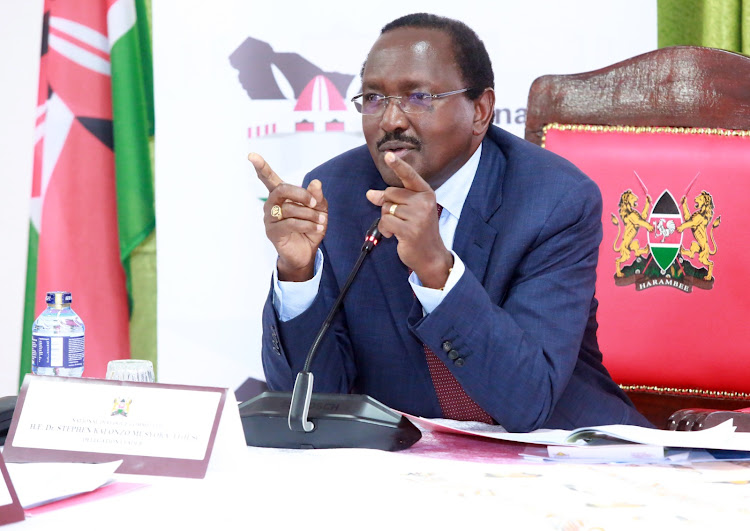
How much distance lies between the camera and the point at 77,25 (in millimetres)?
2809

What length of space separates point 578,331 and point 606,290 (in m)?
0.44

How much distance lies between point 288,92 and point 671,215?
120cm

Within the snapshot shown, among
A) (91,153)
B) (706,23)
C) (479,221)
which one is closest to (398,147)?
(479,221)

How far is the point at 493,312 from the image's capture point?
1.36m

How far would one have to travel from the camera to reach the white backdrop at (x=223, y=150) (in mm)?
2562

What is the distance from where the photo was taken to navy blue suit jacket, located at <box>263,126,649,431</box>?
1.37 meters

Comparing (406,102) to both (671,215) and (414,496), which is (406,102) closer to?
(671,215)

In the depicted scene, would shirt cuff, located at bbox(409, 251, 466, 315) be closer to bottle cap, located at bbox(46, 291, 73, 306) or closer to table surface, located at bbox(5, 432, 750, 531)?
table surface, located at bbox(5, 432, 750, 531)

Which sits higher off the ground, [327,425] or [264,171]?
[264,171]

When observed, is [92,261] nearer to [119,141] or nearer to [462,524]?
[119,141]

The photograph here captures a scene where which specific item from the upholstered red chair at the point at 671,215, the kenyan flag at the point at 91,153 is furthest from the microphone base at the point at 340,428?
the kenyan flag at the point at 91,153

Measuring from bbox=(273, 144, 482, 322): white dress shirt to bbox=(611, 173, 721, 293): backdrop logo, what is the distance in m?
0.39

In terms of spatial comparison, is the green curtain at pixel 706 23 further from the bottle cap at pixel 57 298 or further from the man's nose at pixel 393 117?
the bottle cap at pixel 57 298

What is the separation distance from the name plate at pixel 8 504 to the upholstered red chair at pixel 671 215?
1.43 metres
